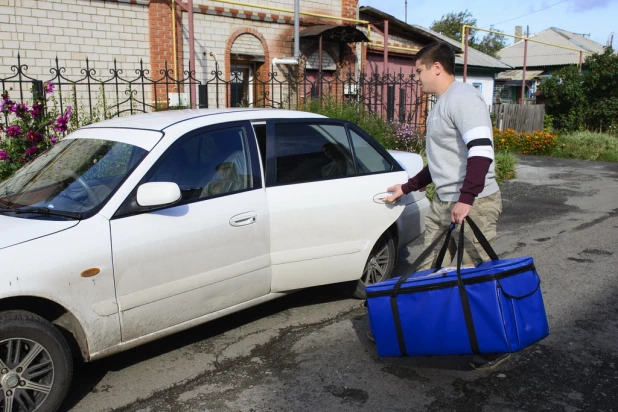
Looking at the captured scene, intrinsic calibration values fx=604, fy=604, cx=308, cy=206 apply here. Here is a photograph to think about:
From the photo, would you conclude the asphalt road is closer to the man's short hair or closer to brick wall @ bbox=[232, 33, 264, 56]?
the man's short hair

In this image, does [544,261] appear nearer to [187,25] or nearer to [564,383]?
[564,383]

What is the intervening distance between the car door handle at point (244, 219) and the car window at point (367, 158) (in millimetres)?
1182

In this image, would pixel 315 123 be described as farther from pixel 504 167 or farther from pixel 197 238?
pixel 504 167

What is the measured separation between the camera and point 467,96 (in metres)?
3.73

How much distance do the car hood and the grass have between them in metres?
16.8

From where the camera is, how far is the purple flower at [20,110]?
277 inches

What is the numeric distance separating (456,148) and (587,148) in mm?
15667

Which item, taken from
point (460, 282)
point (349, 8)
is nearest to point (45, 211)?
point (460, 282)

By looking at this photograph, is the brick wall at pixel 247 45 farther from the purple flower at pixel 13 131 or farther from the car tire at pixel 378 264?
the car tire at pixel 378 264

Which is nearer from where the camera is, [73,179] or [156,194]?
[156,194]

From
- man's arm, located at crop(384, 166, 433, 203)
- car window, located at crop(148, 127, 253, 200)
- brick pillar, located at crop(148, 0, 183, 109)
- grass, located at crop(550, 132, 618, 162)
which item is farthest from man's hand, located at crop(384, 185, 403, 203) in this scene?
grass, located at crop(550, 132, 618, 162)

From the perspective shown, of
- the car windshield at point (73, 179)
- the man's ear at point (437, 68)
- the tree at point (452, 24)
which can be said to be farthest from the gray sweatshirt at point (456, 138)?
the tree at point (452, 24)

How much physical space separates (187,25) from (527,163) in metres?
9.13

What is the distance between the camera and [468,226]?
13.0 ft
